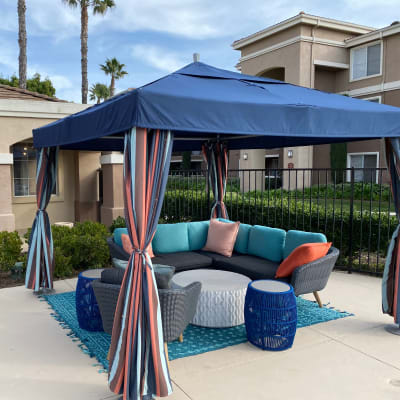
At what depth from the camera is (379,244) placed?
7.31m

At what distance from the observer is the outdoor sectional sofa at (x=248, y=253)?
5137 millimetres

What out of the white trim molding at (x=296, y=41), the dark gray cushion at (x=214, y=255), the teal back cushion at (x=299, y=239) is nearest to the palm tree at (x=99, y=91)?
the white trim molding at (x=296, y=41)

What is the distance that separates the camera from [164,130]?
3.44m

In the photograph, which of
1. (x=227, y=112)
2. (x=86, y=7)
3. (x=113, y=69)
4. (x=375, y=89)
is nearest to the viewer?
(x=227, y=112)

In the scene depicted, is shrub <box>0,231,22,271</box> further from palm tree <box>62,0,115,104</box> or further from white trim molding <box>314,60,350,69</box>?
palm tree <box>62,0,115,104</box>

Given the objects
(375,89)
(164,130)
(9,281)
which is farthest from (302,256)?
(375,89)

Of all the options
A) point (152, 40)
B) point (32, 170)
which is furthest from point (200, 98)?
point (152, 40)

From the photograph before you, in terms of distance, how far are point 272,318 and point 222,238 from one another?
252 cm

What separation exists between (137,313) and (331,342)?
235 centimetres

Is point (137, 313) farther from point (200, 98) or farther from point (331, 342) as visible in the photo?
point (331, 342)

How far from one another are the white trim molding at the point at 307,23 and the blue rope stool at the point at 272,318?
1726 cm

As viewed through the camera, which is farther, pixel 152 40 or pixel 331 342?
pixel 152 40

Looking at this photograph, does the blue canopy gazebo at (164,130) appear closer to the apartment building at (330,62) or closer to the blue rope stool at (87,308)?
the blue rope stool at (87,308)

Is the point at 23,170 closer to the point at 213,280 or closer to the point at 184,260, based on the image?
the point at 184,260
